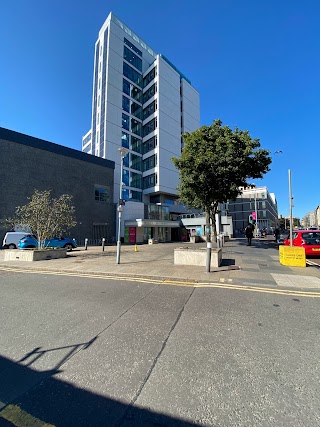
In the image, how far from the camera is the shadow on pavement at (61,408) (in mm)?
2002

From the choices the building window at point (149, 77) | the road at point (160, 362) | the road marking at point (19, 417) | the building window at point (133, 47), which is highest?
the building window at point (133, 47)

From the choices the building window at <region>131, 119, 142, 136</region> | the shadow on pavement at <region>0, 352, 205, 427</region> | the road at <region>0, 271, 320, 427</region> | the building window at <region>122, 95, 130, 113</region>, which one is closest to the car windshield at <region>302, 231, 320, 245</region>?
the road at <region>0, 271, 320, 427</region>

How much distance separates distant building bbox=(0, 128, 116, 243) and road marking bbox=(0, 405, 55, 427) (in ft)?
92.5

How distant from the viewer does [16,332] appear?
3852 mm

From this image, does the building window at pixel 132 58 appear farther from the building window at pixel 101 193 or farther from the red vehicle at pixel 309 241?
the red vehicle at pixel 309 241

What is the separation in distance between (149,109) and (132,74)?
9.66 metres

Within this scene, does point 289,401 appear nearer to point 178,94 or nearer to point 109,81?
point 109,81

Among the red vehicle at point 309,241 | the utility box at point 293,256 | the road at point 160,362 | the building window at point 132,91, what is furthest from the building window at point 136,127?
the road at point 160,362

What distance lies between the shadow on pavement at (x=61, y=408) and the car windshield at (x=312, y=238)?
49.0 ft

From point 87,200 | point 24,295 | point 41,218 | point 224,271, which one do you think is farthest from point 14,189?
point 224,271

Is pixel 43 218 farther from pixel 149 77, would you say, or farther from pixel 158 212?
pixel 149 77

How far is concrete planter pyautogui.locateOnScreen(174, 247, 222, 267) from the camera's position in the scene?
10.2 metres

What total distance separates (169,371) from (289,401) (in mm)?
1294

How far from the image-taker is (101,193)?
3634cm
